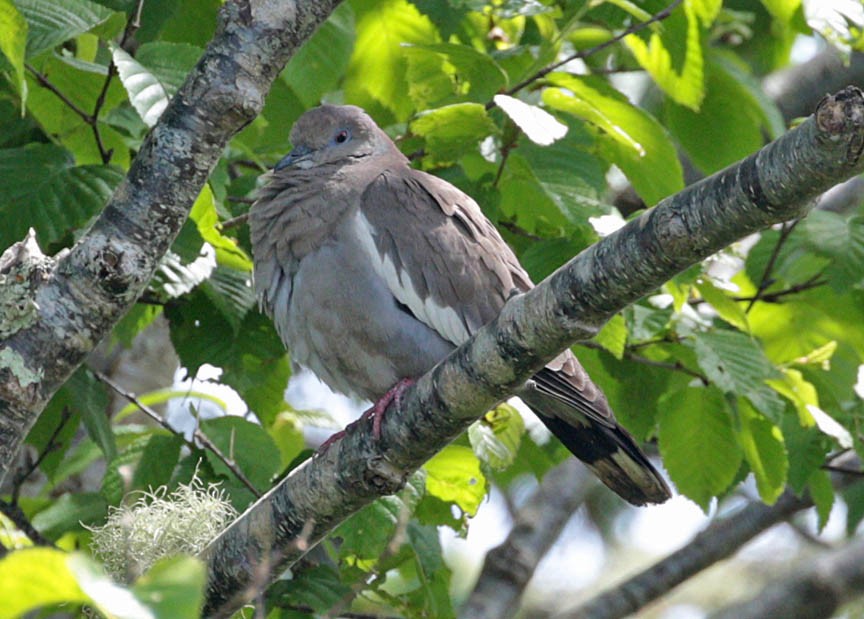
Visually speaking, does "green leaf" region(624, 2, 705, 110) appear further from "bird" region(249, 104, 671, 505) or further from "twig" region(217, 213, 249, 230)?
"twig" region(217, 213, 249, 230)

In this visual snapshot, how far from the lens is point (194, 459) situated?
3596mm

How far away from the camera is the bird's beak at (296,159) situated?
3877mm

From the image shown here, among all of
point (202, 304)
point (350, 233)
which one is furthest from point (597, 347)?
point (202, 304)

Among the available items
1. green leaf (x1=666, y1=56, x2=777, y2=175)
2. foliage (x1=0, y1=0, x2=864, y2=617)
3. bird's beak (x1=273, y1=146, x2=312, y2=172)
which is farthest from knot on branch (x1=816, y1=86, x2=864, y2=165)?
green leaf (x1=666, y1=56, x2=777, y2=175)

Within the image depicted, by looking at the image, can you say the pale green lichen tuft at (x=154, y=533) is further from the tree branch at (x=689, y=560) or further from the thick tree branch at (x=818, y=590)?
the thick tree branch at (x=818, y=590)

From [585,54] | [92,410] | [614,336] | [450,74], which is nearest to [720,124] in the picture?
[585,54]

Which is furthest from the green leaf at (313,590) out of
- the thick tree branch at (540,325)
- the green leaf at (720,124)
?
the green leaf at (720,124)

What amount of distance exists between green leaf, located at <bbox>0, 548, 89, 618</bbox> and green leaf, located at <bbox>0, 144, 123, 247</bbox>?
2163 mm

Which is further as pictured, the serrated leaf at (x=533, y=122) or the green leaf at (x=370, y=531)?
the green leaf at (x=370, y=531)

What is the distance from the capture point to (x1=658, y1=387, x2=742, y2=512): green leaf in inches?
152

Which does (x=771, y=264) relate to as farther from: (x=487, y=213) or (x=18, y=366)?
(x=18, y=366)

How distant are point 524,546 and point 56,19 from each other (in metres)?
3.02

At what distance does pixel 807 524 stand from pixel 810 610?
2.54m

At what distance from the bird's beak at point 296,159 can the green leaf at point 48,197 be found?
2.21 feet
